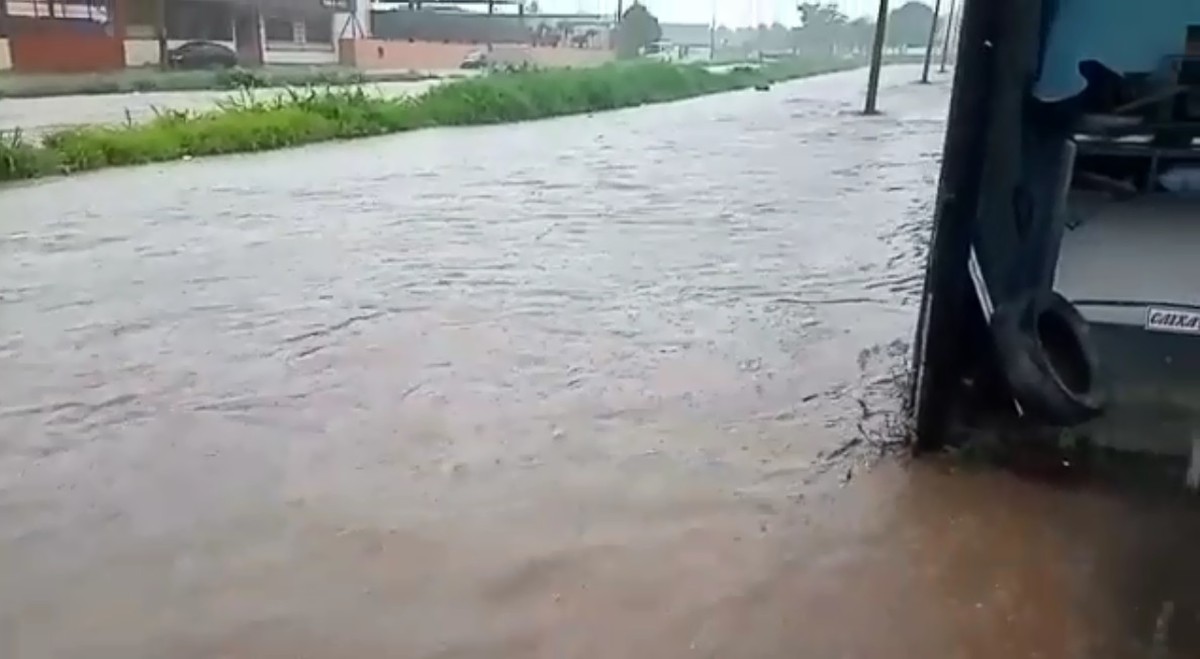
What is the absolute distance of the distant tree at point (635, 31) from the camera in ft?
78.3

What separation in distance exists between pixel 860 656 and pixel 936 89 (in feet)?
76.4

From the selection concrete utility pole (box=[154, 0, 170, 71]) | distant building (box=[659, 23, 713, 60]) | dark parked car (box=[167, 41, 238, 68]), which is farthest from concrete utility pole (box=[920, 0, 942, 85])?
concrete utility pole (box=[154, 0, 170, 71])

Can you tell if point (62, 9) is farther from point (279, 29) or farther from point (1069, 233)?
point (1069, 233)

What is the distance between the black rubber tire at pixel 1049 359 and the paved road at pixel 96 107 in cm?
869

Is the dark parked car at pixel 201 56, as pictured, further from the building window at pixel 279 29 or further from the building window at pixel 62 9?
the building window at pixel 62 9

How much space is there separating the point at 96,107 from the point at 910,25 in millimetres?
18631

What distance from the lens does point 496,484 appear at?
2.81 meters

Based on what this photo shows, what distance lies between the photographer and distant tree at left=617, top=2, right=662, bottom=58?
23875mm

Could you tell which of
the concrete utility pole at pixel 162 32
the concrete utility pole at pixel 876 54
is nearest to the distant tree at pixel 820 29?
the concrete utility pole at pixel 876 54

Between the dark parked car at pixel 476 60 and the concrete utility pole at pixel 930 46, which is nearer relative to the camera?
the dark parked car at pixel 476 60

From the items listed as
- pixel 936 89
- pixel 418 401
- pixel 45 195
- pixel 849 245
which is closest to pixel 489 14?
pixel 936 89

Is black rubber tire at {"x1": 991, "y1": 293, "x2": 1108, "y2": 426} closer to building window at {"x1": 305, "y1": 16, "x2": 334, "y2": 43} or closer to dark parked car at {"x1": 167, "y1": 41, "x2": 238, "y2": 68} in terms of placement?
dark parked car at {"x1": 167, "y1": 41, "x2": 238, "y2": 68}

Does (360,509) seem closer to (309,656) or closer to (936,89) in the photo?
(309,656)

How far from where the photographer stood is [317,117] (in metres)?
11.8
